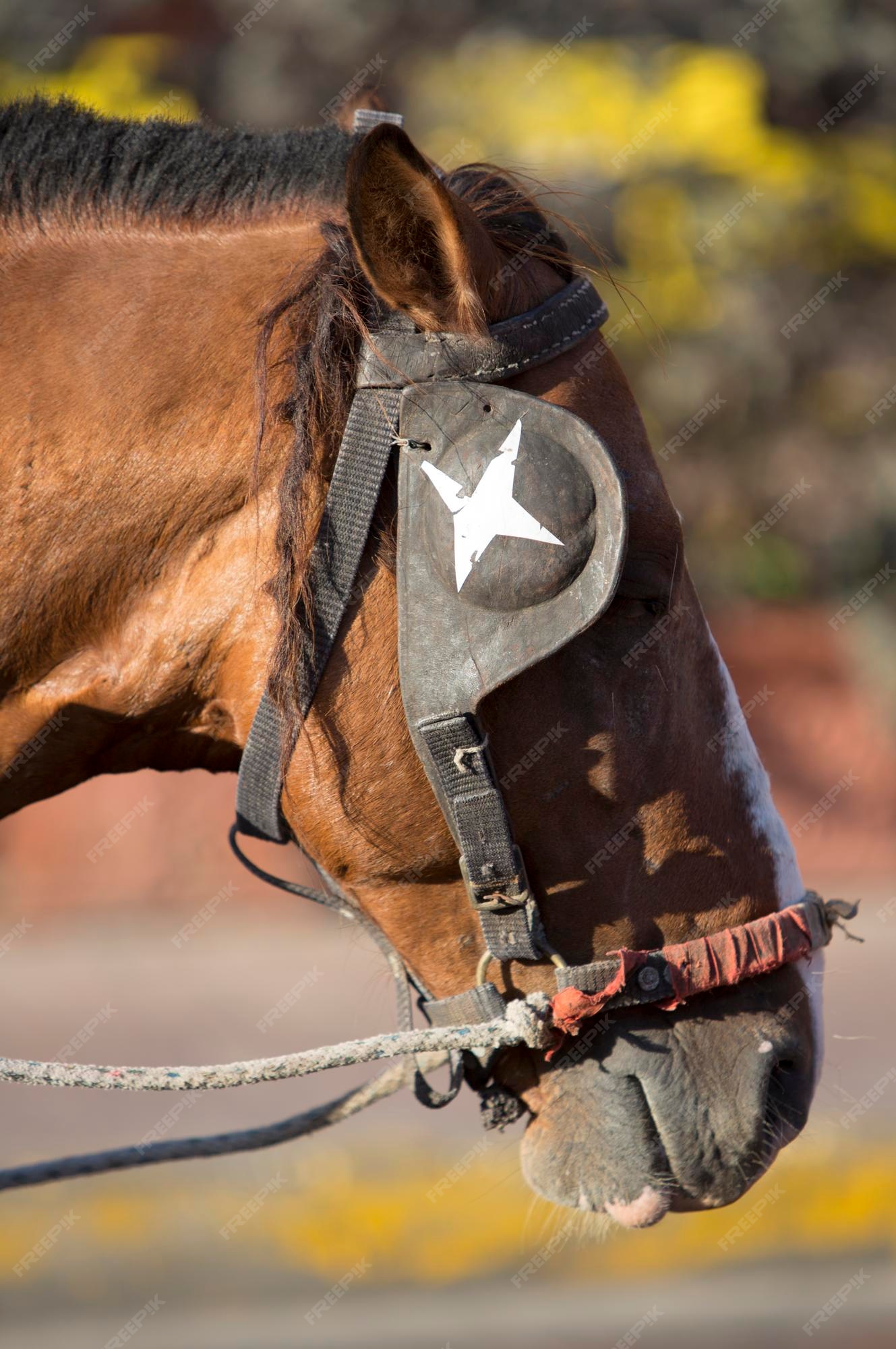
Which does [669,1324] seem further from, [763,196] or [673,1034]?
[763,196]

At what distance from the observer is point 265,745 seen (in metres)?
1.46

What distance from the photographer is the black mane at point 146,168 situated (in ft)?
5.14

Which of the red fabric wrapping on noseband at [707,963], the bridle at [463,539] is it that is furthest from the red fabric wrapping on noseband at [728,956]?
the bridle at [463,539]

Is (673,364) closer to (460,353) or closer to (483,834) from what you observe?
Answer: (460,353)

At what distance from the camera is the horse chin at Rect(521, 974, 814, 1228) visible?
154 centimetres

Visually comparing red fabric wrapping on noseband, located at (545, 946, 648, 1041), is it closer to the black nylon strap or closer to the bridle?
the bridle

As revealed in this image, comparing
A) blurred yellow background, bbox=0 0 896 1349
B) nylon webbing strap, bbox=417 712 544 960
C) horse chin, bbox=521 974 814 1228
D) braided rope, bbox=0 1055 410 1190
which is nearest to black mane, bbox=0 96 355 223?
nylon webbing strap, bbox=417 712 544 960

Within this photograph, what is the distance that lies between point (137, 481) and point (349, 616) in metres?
0.31

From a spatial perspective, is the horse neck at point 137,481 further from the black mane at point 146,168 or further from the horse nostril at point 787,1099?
the horse nostril at point 787,1099

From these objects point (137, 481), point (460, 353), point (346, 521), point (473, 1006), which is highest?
point (460, 353)

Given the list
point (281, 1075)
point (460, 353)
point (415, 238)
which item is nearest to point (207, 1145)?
point (281, 1075)

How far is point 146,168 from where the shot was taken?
1.59m

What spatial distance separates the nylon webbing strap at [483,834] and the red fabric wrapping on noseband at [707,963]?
0.09 meters

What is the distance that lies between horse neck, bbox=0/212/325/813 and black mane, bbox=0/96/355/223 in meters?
0.09
